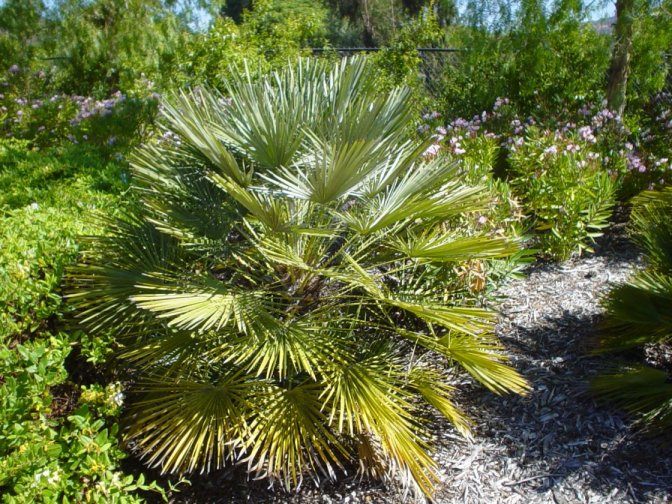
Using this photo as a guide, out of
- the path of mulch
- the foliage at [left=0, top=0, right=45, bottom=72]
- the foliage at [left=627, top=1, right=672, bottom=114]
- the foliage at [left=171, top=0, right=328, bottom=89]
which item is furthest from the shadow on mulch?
the foliage at [left=0, top=0, right=45, bottom=72]

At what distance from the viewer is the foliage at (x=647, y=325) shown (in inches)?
108

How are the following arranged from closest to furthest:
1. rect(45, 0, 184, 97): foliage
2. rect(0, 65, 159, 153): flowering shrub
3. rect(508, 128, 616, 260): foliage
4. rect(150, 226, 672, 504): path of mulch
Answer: rect(150, 226, 672, 504): path of mulch < rect(508, 128, 616, 260): foliage < rect(0, 65, 159, 153): flowering shrub < rect(45, 0, 184, 97): foliage

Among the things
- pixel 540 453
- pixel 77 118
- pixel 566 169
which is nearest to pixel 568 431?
pixel 540 453

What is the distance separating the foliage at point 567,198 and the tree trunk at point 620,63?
6.69 feet

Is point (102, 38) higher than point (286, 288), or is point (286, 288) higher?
point (102, 38)

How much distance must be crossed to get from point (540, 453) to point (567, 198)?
2.03 metres

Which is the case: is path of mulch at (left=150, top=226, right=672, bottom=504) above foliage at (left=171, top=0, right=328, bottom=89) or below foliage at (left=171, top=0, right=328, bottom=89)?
below

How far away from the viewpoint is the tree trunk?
237 inches

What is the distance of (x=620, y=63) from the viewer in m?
6.25

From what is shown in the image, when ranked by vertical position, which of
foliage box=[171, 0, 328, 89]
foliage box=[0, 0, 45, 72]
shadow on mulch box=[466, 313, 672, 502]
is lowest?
shadow on mulch box=[466, 313, 672, 502]

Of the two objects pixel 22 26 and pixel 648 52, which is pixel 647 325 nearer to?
pixel 648 52

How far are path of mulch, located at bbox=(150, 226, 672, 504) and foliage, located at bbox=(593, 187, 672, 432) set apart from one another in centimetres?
13

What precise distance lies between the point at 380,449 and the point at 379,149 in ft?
4.29

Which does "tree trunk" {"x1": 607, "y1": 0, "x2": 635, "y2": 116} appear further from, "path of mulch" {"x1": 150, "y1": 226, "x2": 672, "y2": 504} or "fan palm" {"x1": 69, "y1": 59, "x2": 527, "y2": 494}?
"fan palm" {"x1": 69, "y1": 59, "x2": 527, "y2": 494}
